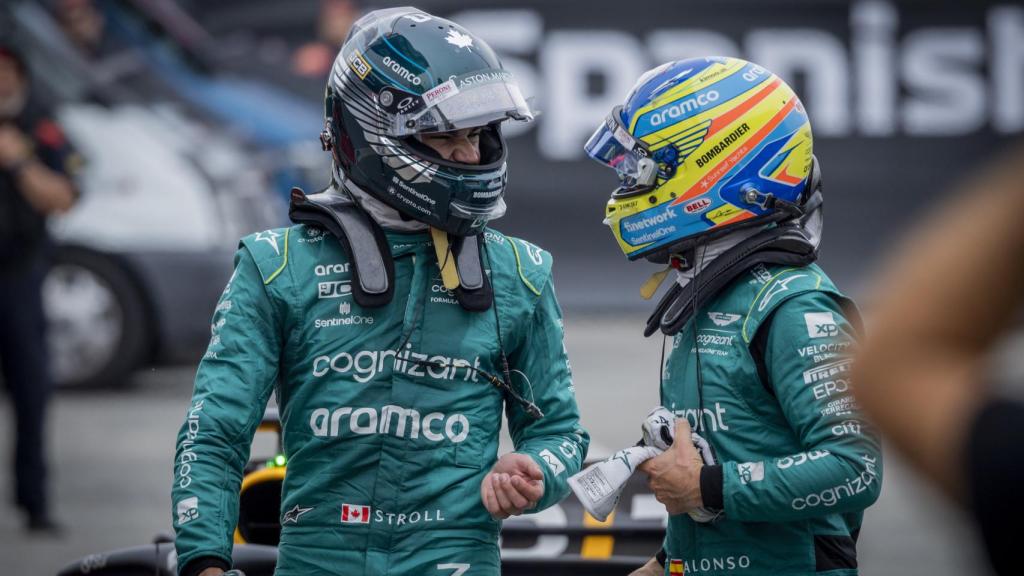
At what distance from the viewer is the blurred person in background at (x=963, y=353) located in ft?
4.49

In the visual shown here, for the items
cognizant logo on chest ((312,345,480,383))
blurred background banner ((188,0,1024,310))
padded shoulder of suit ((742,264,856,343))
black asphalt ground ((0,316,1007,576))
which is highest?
padded shoulder of suit ((742,264,856,343))

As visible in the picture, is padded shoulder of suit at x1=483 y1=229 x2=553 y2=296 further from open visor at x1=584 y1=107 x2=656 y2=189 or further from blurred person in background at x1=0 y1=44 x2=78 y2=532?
blurred person in background at x1=0 y1=44 x2=78 y2=532

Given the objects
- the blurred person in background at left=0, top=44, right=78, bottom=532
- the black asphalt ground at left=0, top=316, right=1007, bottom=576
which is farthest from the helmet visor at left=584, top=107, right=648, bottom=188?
the blurred person in background at left=0, top=44, right=78, bottom=532

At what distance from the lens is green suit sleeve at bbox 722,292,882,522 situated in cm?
285

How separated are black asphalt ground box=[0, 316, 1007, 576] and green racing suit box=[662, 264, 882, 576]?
135 centimetres

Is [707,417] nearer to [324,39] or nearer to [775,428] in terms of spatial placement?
[775,428]

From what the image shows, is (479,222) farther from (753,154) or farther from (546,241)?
(546,241)

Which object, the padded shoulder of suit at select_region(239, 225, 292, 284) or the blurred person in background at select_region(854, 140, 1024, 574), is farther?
the padded shoulder of suit at select_region(239, 225, 292, 284)

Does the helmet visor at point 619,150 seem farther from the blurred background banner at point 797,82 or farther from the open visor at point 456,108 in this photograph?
the blurred background banner at point 797,82

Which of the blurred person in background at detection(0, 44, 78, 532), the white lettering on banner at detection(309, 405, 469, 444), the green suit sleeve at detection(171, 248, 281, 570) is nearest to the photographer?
the green suit sleeve at detection(171, 248, 281, 570)

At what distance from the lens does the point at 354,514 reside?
9.64 ft

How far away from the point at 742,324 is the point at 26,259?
16.6 feet

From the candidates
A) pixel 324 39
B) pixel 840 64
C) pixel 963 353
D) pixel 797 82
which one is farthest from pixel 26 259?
pixel 840 64

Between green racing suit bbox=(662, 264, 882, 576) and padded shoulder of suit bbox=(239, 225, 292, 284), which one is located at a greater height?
padded shoulder of suit bbox=(239, 225, 292, 284)
